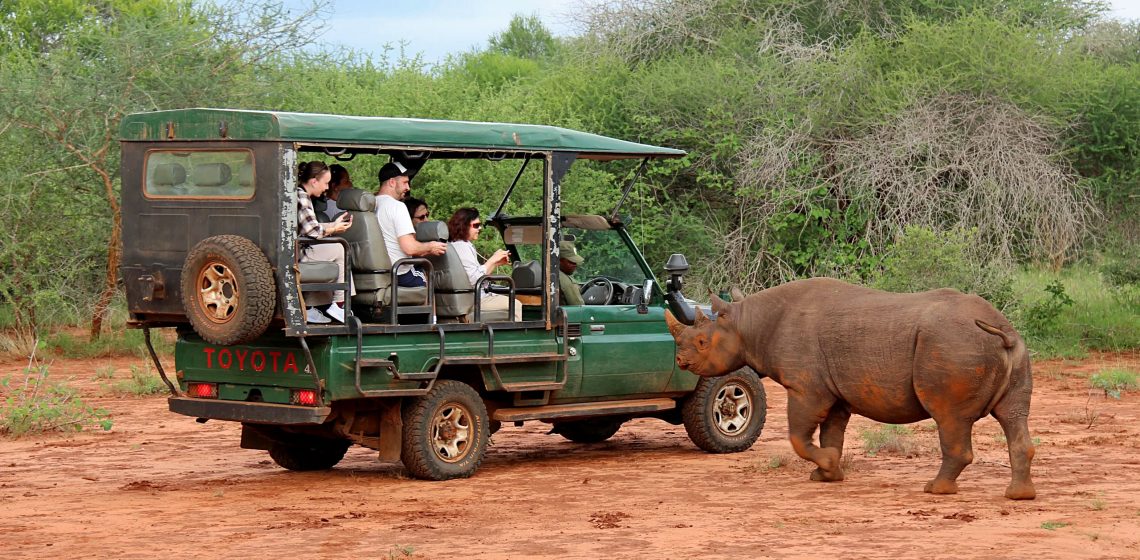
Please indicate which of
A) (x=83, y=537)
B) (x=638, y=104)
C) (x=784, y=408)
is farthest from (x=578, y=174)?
(x=83, y=537)

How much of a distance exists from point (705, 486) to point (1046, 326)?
10789mm

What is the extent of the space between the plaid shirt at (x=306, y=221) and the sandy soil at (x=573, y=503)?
5.44 ft

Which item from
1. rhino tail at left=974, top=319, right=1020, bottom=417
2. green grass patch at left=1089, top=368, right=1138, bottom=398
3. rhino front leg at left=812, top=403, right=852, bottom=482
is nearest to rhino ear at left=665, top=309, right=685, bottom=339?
rhino front leg at left=812, top=403, right=852, bottom=482

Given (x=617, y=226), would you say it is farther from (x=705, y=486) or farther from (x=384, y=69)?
(x=384, y=69)

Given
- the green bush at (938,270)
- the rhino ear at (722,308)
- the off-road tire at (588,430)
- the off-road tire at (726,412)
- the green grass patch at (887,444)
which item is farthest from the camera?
the green bush at (938,270)

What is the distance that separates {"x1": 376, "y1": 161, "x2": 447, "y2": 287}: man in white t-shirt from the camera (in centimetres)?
1028

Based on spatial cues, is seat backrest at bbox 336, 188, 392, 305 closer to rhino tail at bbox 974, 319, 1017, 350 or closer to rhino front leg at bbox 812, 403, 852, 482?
rhino front leg at bbox 812, 403, 852, 482

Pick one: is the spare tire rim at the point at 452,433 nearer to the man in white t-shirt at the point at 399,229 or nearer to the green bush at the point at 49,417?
the man in white t-shirt at the point at 399,229

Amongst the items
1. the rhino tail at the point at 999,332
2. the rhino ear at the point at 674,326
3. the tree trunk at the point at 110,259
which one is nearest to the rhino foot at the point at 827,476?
the rhino ear at the point at 674,326

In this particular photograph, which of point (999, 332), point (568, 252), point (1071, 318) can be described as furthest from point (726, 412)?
point (1071, 318)

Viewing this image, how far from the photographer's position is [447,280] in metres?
10.5

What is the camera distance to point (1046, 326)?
19422 mm

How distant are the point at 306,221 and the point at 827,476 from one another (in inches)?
146

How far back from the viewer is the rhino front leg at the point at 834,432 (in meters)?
9.99
